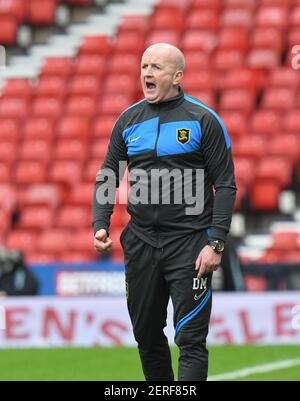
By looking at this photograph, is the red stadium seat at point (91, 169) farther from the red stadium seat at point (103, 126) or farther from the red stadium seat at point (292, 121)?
the red stadium seat at point (292, 121)

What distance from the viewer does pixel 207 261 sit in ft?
20.1

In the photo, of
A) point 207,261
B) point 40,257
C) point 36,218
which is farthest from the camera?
point 36,218

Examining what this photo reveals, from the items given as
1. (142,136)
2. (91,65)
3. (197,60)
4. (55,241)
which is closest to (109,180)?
(142,136)

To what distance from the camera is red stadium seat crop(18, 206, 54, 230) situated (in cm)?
1695

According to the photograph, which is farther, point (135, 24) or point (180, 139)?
point (135, 24)

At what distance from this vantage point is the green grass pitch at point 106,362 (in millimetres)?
9266

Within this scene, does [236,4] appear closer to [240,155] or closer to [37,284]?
[240,155]

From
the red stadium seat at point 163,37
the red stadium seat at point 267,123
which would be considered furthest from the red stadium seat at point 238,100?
the red stadium seat at point 163,37

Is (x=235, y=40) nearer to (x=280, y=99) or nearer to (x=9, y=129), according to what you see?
(x=280, y=99)

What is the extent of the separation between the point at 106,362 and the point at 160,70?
4677 millimetres

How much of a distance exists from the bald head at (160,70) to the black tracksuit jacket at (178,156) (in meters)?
0.08

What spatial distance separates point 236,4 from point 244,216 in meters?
4.00

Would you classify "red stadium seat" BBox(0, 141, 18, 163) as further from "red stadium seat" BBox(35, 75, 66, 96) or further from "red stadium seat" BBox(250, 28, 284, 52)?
"red stadium seat" BBox(250, 28, 284, 52)

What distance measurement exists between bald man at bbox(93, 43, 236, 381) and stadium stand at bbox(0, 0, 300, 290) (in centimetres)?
842
